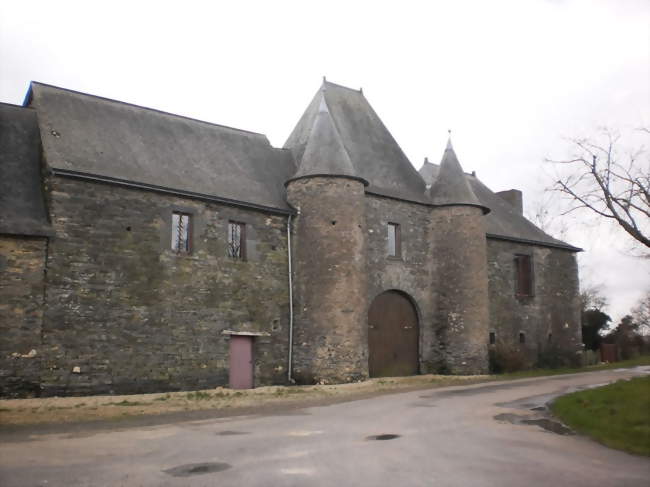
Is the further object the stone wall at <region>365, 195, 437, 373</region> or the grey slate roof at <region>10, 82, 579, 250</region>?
the stone wall at <region>365, 195, 437, 373</region>

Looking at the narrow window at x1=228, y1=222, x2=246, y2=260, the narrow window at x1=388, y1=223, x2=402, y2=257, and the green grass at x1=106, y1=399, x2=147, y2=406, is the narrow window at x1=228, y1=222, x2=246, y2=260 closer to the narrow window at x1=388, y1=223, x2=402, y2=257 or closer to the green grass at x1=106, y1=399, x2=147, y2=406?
the green grass at x1=106, y1=399, x2=147, y2=406

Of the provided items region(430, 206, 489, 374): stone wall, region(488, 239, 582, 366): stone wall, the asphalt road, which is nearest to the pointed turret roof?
region(430, 206, 489, 374): stone wall

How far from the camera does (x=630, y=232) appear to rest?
20.8m

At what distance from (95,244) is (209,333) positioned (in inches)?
169

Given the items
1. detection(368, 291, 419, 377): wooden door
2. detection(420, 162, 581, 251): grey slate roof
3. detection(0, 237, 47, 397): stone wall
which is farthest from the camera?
detection(420, 162, 581, 251): grey slate roof

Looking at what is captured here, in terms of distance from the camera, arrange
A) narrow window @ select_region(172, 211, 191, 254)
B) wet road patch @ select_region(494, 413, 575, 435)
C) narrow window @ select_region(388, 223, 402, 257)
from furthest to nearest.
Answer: narrow window @ select_region(388, 223, 402, 257) → narrow window @ select_region(172, 211, 191, 254) → wet road patch @ select_region(494, 413, 575, 435)

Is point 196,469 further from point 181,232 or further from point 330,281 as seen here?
point 330,281

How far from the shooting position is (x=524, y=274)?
1180 inches

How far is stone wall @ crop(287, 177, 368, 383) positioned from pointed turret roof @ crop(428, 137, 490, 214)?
15.6ft

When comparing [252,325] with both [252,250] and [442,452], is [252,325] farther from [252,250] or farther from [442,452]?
[442,452]

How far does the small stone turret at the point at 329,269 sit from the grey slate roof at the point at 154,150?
124cm

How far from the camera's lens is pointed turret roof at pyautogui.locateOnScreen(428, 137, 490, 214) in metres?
25.8

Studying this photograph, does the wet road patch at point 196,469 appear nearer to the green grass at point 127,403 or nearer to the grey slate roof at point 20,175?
the green grass at point 127,403

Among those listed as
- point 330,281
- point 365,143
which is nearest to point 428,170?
point 365,143
